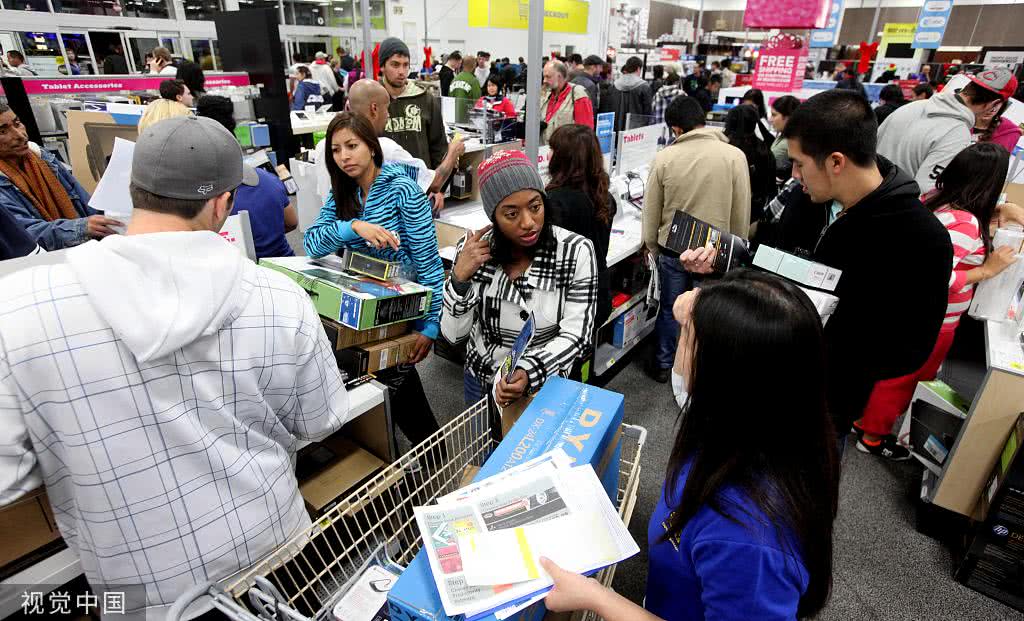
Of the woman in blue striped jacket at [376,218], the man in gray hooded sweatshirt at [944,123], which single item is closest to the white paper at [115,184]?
the woman in blue striped jacket at [376,218]

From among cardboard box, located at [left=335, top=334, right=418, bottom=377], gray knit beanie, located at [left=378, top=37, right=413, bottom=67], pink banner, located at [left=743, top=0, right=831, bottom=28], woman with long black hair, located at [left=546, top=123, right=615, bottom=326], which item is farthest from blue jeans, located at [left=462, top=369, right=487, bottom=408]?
pink banner, located at [left=743, top=0, right=831, bottom=28]

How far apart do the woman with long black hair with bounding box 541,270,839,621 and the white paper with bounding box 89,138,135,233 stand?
1.97m

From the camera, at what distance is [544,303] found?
1.76m

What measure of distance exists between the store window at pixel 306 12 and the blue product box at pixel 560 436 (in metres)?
14.7

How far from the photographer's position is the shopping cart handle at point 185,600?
887 mm

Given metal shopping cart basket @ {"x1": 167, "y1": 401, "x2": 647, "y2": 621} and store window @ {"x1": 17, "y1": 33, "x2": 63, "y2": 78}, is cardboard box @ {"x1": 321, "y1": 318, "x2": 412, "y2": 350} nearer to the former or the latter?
metal shopping cart basket @ {"x1": 167, "y1": 401, "x2": 647, "y2": 621}

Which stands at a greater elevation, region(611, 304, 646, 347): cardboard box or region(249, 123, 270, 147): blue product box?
region(249, 123, 270, 147): blue product box

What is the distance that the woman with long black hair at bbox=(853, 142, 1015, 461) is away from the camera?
7.55 ft

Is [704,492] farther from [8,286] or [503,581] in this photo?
[8,286]

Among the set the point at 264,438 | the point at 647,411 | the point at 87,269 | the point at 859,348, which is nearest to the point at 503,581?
the point at 264,438

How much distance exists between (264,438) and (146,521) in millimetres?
241

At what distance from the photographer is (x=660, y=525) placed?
1077mm

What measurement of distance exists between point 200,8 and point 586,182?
12.0 metres

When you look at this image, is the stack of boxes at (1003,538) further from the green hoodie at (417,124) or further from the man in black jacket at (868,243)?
the green hoodie at (417,124)
